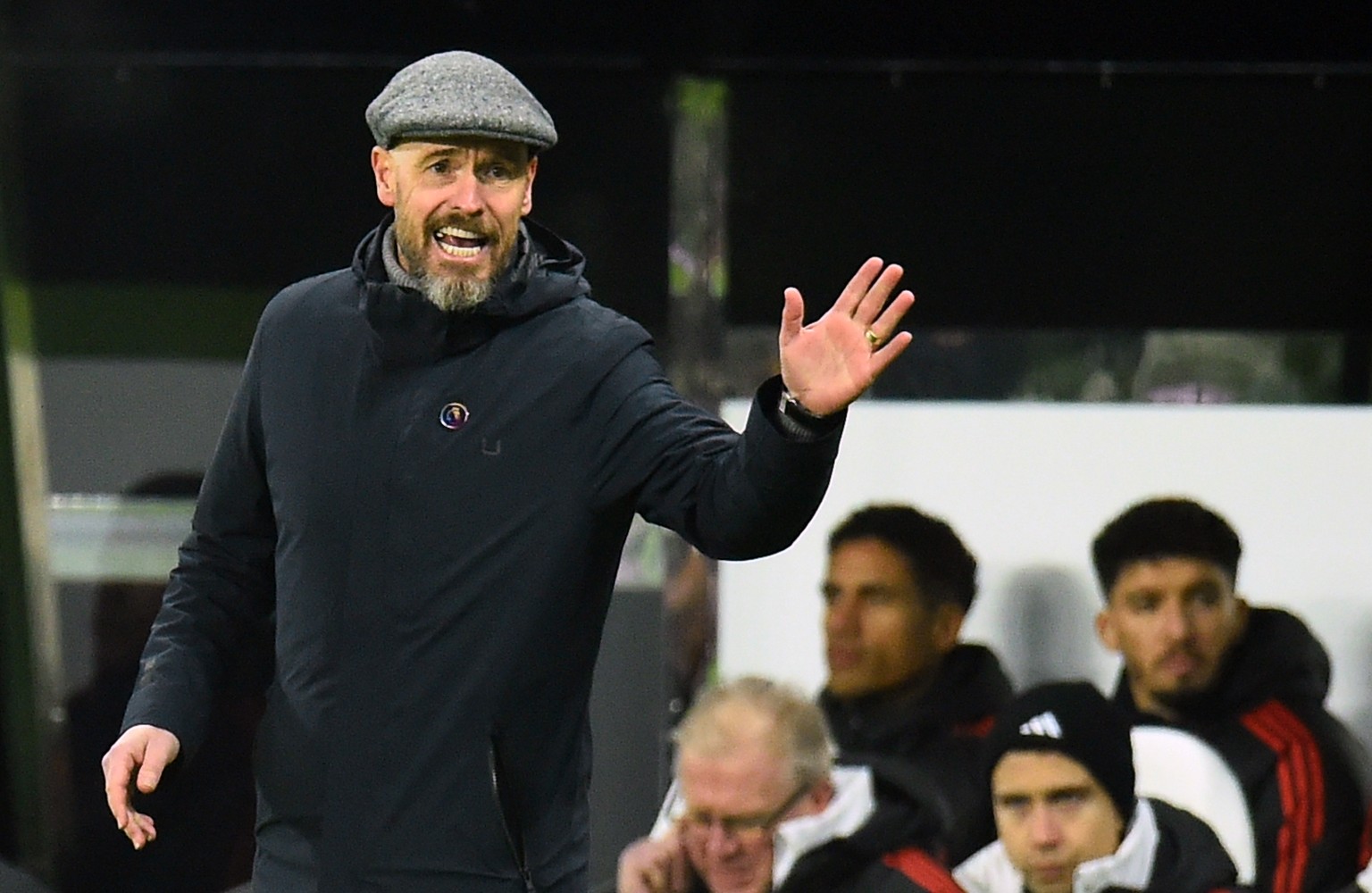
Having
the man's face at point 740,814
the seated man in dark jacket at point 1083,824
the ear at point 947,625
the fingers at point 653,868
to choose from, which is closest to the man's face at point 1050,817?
the seated man in dark jacket at point 1083,824

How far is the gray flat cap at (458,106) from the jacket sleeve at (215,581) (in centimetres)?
30

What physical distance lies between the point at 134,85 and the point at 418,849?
7.86 ft

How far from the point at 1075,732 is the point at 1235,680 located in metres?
0.33

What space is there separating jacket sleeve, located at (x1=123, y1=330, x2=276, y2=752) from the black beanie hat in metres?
1.94

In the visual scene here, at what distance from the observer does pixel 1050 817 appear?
3621 mm

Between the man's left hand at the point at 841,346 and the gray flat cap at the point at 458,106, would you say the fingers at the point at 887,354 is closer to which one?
the man's left hand at the point at 841,346

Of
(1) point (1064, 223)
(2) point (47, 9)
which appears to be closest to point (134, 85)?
(2) point (47, 9)

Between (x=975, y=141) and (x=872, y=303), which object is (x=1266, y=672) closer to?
(x=975, y=141)

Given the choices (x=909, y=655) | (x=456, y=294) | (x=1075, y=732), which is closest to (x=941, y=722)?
(x=909, y=655)

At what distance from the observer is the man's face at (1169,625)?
3691 millimetres

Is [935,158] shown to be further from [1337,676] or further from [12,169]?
[12,169]

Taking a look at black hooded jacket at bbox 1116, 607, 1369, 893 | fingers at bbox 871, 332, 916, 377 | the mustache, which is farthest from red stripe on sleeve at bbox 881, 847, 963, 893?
fingers at bbox 871, 332, 916, 377

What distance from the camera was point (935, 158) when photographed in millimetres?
3795

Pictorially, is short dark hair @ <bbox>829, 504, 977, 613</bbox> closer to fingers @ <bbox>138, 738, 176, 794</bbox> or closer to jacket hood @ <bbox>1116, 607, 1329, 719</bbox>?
jacket hood @ <bbox>1116, 607, 1329, 719</bbox>
